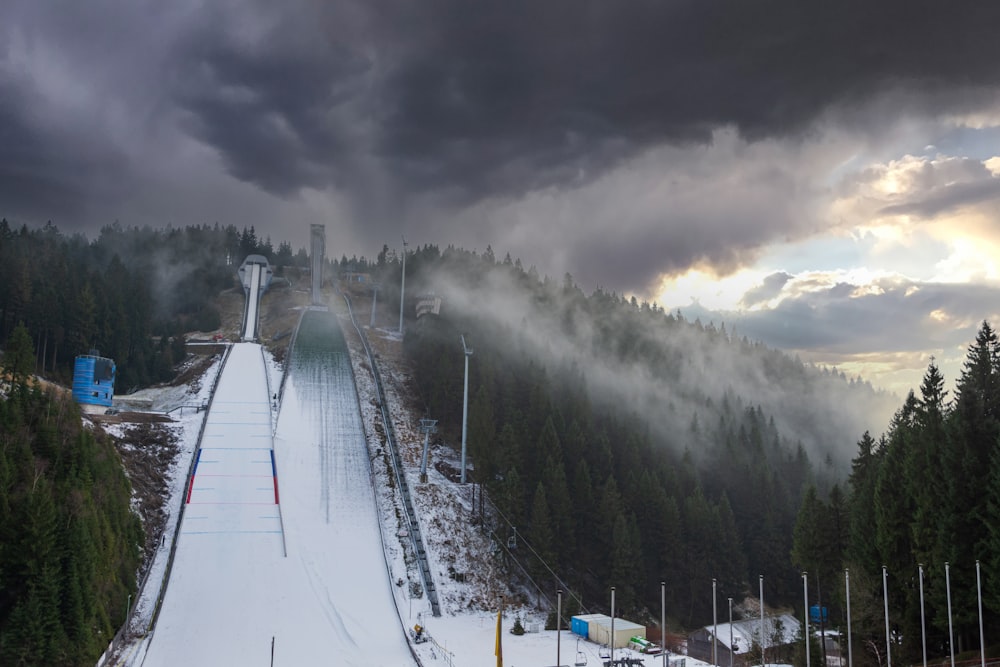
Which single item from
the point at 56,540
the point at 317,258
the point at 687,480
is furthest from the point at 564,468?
the point at 317,258

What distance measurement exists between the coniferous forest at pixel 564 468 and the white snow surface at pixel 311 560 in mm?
3119

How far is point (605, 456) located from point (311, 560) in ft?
81.7

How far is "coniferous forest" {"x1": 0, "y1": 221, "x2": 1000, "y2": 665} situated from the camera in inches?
1115

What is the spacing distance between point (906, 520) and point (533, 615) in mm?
20512

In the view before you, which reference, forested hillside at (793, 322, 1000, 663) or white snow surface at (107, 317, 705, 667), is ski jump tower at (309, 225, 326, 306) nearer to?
white snow surface at (107, 317, 705, 667)

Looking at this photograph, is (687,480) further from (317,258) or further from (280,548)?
(317,258)

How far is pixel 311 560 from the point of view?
131ft

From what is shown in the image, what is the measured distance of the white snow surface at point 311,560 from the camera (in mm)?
32500

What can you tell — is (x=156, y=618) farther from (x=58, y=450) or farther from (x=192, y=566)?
(x=58, y=450)

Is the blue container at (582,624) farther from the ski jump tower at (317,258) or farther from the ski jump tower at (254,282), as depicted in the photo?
the ski jump tower at (317,258)

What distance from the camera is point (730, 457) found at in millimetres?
71062

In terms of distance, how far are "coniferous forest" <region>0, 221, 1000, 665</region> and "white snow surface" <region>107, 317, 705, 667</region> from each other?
3.12 m

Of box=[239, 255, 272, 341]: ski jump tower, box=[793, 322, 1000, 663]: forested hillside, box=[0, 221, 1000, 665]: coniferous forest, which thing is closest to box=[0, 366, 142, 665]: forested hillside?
box=[0, 221, 1000, 665]: coniferous forest

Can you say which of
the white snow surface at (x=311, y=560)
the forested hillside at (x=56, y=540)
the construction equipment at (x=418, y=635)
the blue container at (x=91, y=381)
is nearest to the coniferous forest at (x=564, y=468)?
the forested hillside at (x=56, y=540)
